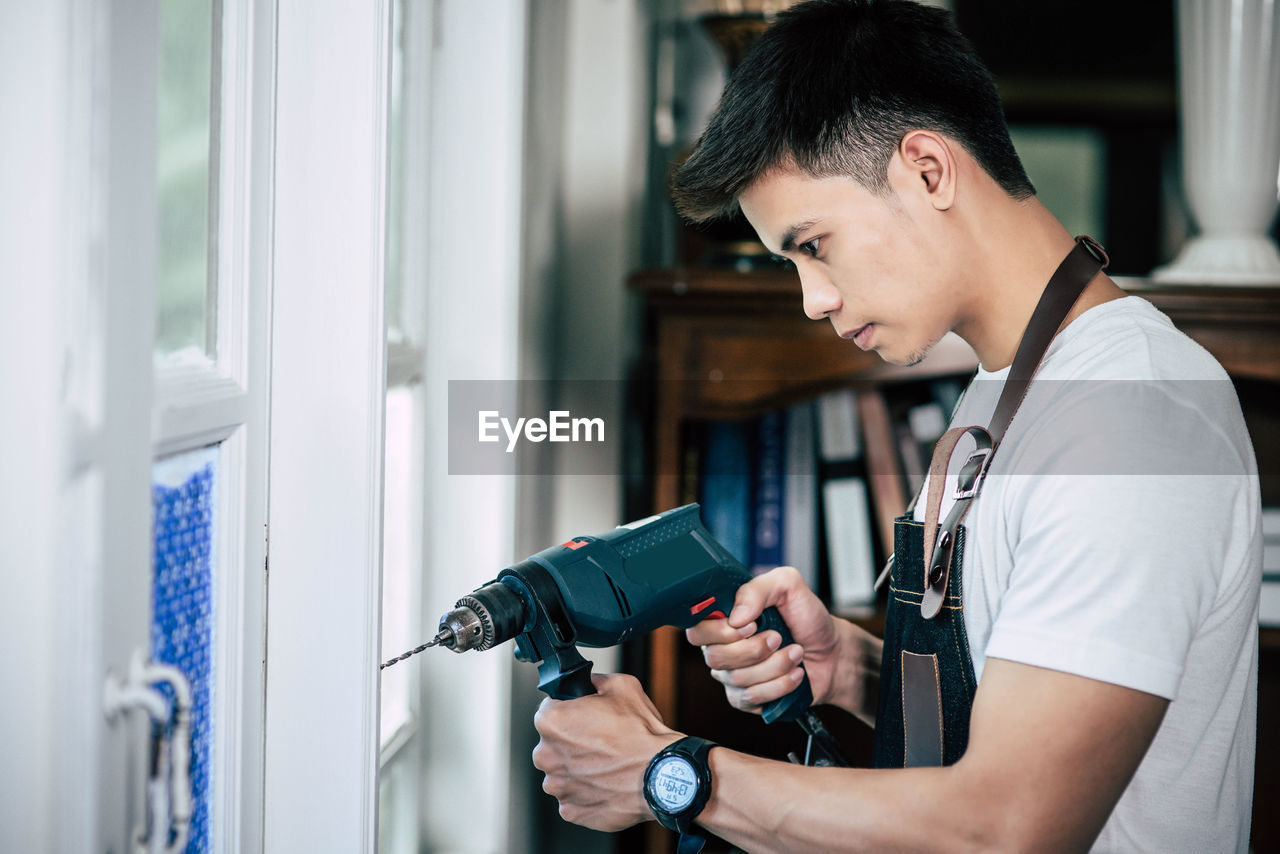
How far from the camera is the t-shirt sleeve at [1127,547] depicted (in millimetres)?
667

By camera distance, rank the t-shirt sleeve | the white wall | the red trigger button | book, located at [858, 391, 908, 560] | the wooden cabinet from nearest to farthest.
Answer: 1. the white wall
2. the t-shirt sleeve
3. the red trigger button
4. the wooden cabinet
5. book, located at [858, 391, 908, 560]

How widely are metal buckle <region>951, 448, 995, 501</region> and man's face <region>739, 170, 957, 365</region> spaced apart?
0.41ft

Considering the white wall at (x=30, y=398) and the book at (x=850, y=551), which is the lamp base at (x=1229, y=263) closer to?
the book at (x=850, y=551)

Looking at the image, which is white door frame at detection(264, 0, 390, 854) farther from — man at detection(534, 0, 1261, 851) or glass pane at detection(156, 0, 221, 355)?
man at detection(534, 0, 1261, 851)

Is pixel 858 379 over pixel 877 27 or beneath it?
beneath

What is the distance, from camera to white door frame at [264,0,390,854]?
84cm

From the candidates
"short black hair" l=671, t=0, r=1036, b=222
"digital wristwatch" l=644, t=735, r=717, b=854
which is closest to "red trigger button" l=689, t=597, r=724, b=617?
"digital wristwatch" l=644, t=735, r=717, b=854

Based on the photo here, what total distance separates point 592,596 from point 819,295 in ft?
1.19

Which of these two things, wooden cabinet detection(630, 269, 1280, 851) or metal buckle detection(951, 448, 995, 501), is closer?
metal buckle detection(951, 448, 995, 501)

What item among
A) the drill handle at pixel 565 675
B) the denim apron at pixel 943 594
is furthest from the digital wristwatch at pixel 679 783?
the denim apron at pixel 943 594

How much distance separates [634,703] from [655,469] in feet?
2.19

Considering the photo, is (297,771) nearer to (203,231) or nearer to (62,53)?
(203,231)

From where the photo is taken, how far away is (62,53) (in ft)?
1.56

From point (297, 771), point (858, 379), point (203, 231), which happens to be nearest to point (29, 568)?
point (203, 231)
